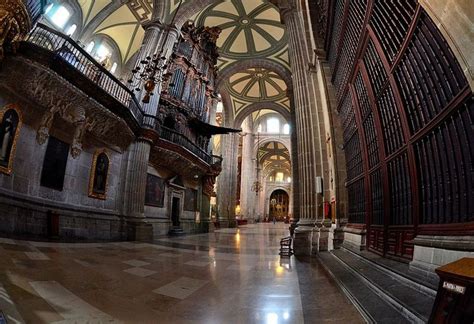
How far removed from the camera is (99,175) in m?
9.09

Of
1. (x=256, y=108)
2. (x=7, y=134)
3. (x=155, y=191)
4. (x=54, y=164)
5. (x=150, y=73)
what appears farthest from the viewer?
(x=256, y=108)

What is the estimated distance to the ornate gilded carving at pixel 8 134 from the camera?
20.1 ft

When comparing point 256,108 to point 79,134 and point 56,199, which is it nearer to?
point 79,134

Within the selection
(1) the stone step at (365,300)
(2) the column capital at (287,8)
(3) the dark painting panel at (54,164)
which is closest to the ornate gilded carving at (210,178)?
(3) the dark painting panel at (54,164)

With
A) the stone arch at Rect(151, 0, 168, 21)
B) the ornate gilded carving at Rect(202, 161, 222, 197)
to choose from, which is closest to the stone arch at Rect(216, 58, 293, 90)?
the ornate gilded carving at Rect(202, 161, 222, 197)

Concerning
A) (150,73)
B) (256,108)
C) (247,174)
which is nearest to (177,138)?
(150,73)

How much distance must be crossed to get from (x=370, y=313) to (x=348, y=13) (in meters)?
5.52

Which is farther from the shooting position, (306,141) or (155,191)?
(155,191)

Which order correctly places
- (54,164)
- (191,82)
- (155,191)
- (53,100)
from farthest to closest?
(191,82), (155,191), (54,164), (53,100)

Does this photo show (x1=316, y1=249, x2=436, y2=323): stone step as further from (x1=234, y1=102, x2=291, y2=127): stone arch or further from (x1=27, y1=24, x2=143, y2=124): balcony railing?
(x1=234, y1=102, x2=291, y2=127): stone arch

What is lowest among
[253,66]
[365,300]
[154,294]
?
[154,294]

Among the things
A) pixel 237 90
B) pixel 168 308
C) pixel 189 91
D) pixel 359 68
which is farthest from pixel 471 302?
pixel 237 90

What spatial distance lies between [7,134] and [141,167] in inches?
181

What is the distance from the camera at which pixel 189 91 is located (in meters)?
15.0
